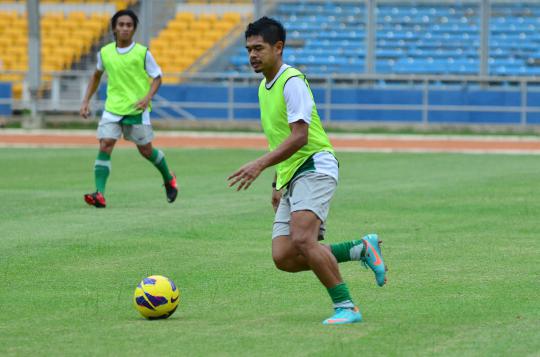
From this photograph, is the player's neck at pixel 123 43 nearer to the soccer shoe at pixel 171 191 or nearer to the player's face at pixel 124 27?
the player's face at pixel 124 27

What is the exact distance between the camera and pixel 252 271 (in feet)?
32.0

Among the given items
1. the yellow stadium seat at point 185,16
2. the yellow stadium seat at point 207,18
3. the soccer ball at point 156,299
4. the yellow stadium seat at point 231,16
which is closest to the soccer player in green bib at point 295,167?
the soccer ball at point 156,299

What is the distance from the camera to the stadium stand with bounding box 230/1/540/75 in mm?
38938

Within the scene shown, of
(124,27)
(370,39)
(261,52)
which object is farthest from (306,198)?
(370,39)

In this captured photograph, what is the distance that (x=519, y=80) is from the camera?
115 ft

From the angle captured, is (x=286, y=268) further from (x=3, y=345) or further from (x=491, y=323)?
(x=3, y=345)

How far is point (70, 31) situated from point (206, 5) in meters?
4.87

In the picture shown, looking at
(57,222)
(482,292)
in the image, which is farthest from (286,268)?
(57,222)

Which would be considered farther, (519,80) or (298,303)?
(519,80)

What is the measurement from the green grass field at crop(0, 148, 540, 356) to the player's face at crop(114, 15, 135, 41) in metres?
2.09

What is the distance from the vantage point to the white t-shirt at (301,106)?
7.40 m

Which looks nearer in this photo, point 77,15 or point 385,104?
point 385,104

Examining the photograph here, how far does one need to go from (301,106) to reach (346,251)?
1.12m

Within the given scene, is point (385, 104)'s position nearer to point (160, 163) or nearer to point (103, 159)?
point (160, 163)
